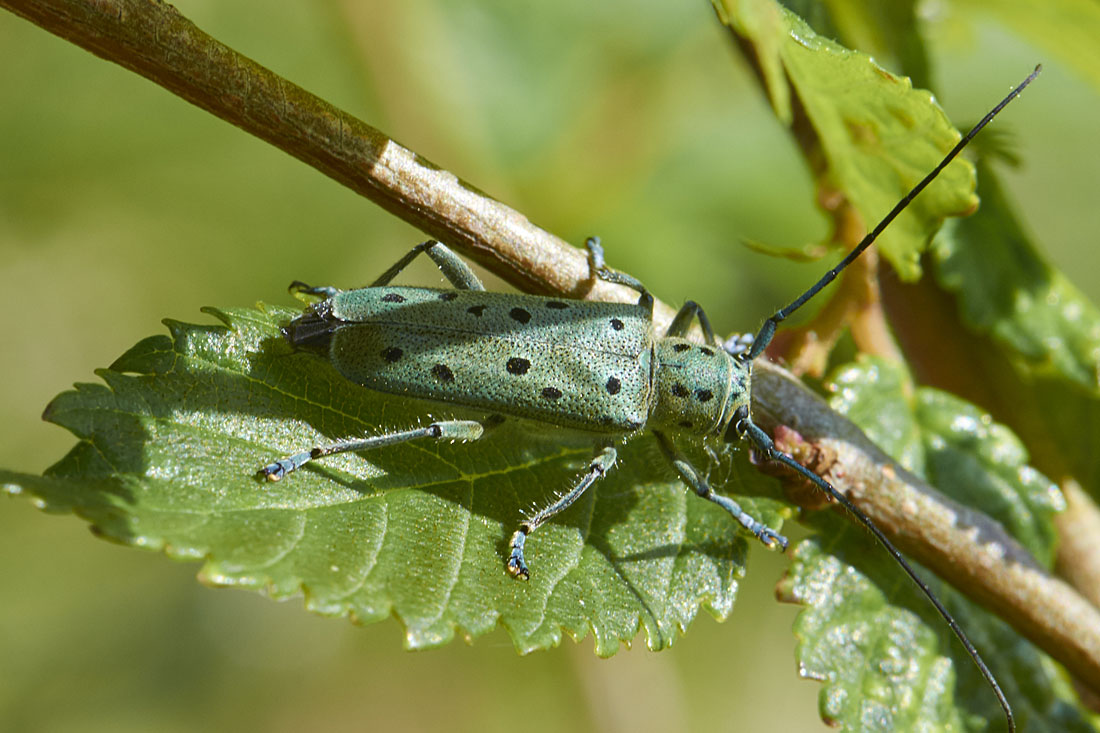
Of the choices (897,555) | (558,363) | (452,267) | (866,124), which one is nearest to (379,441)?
(558,363)

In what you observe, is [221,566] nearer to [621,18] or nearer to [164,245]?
[164,245]

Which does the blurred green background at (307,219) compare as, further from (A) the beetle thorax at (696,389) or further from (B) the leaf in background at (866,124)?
(B) the leaf in background at (866,124)

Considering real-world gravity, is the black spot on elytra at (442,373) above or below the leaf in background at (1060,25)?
below

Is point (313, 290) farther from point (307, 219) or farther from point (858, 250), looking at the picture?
point (307, 219)

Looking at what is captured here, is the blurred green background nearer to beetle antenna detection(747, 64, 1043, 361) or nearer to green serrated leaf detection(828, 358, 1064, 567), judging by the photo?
beetle antenna detection(747, 64, 1043, 361)

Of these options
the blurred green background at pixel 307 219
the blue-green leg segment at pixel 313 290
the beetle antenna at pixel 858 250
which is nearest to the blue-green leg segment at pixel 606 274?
the beetle antenna at pixel 858 250

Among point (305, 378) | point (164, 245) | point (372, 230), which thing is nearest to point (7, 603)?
point (164, 245)

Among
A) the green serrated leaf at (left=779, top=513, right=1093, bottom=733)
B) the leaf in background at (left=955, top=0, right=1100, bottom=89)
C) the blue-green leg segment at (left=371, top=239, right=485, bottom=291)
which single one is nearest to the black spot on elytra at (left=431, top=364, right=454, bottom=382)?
the blue-green leg segment at (left=371, top=239, right=485, bottom=291)
